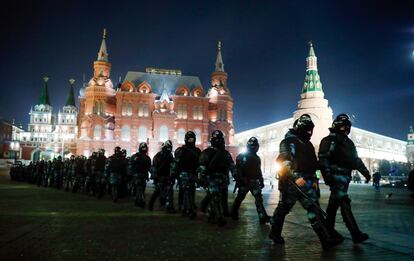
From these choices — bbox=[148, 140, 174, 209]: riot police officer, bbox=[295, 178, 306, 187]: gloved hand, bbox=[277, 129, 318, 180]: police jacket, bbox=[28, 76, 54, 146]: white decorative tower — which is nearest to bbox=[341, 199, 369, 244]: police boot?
bbox=[277, 129, 318, 180]: police jacket

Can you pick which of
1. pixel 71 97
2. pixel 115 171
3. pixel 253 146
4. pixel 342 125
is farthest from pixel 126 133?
pixel 342 125

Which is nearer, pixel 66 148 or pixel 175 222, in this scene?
pixel 175 222

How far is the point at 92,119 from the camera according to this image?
72500 mm

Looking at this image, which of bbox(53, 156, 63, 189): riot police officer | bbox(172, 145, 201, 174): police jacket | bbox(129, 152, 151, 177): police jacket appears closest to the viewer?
bbox(172, 145, 201, 174): police jacket

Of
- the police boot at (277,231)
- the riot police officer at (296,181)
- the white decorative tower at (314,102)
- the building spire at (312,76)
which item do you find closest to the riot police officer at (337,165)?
the riot police officer at (296,181)

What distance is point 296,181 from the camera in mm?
6934

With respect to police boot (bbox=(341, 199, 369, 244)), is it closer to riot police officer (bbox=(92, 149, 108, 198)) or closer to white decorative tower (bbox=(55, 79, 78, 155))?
riot police officer (bbox=(92, 149, 108, 198))

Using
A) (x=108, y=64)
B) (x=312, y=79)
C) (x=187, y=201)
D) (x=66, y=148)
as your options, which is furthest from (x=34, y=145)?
(x=187, y=201)

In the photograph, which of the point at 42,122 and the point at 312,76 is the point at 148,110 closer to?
the point at 312,76

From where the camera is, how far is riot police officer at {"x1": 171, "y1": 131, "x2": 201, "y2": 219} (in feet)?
37.7

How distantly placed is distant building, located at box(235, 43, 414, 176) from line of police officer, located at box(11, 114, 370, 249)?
74.1 metres

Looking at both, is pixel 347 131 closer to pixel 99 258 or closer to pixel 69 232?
pixel 99 258

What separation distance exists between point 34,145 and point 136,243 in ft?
385

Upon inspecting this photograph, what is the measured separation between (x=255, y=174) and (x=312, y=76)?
8983cm
